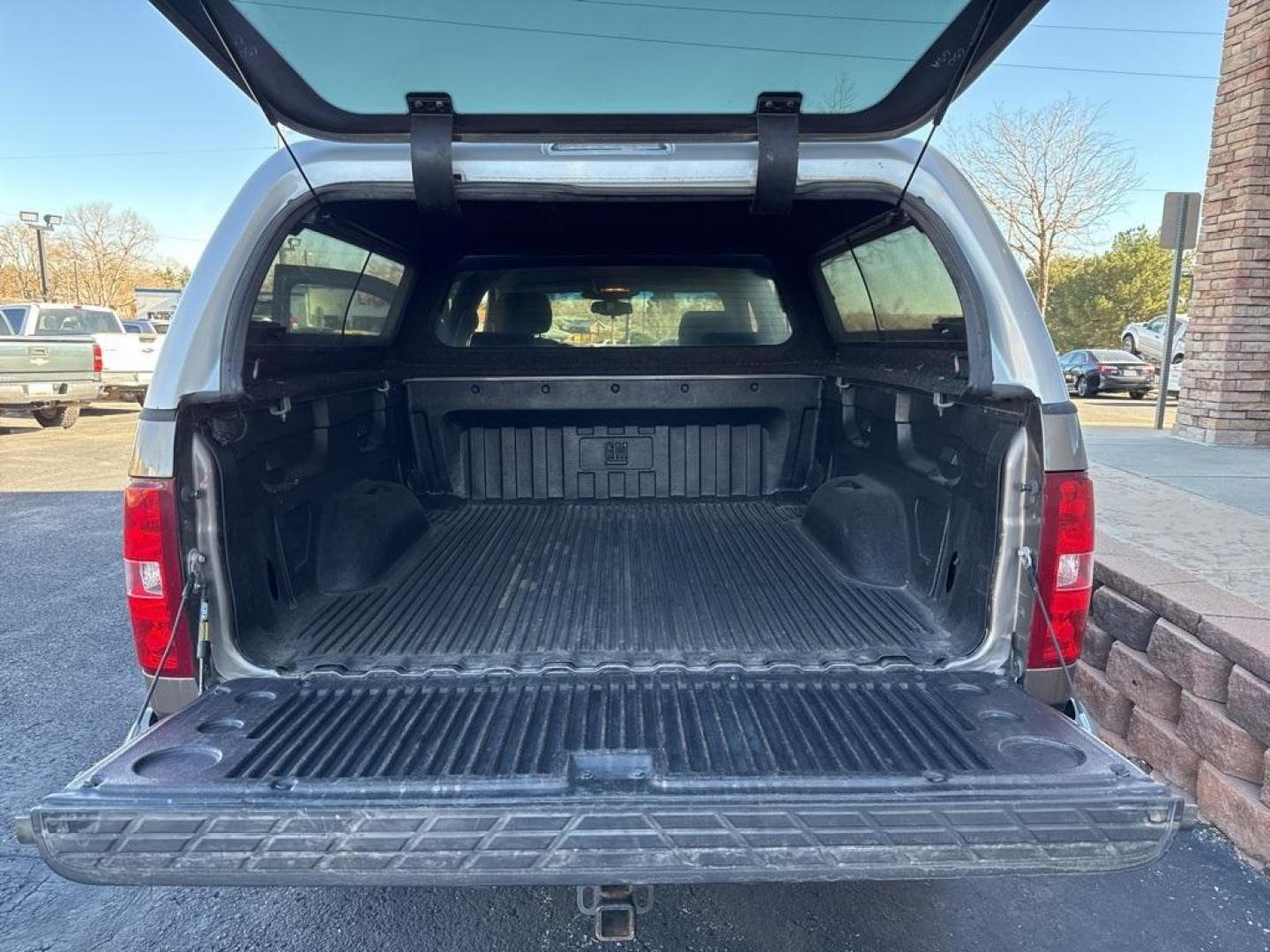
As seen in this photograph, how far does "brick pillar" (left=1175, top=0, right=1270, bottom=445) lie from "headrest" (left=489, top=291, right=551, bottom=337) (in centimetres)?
695

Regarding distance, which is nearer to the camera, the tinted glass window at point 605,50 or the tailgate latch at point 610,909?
the tailgate latch at point 610,909

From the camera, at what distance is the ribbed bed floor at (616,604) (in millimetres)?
2332

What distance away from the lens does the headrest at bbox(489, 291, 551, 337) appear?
4.15 metres

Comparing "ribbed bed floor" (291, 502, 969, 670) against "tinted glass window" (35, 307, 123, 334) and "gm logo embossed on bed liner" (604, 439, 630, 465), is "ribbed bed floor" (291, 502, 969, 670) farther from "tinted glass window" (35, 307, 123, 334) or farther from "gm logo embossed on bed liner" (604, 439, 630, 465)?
"tinted glass window" (35, 307, 123, 334)

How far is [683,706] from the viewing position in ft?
6.55

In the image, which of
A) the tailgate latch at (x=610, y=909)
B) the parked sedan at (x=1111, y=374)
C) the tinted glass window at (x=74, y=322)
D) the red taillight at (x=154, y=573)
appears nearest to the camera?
the tailgate latch at (x=610, y=909)

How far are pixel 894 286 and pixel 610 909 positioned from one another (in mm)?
2461

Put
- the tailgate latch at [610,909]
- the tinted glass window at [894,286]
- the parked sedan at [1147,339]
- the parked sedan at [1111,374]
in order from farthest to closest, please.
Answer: the parked sedan at [1147,339], the parked sedan at [1111,374], the tinted glass window at [894,286], the tailgate latch at [610,909]

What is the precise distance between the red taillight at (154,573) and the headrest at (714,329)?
2.75m

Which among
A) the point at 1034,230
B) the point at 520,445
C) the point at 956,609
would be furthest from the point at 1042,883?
the point at 1034,230

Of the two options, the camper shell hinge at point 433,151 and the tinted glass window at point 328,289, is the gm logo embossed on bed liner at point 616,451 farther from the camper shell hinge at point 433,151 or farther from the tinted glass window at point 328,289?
the camper shell hinge at point 433,151

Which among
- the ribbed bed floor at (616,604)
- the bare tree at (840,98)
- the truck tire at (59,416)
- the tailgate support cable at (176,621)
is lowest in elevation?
the truck tire at (59,416)

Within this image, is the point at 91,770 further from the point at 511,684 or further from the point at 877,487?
the point at 877,487

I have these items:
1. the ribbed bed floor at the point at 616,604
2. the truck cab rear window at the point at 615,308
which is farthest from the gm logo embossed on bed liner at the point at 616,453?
the truck cab rear window at the point at 615,308
